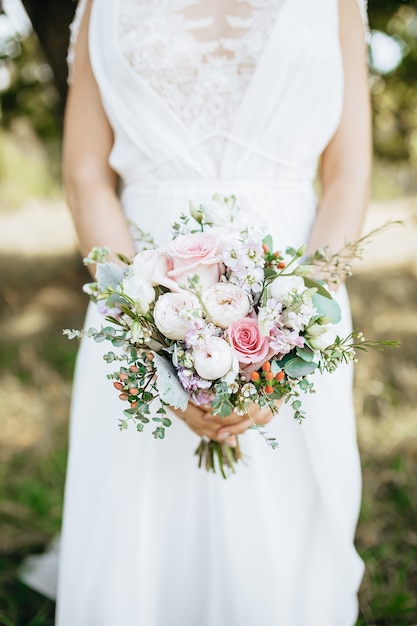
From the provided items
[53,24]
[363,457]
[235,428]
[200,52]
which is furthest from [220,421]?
[53,24]

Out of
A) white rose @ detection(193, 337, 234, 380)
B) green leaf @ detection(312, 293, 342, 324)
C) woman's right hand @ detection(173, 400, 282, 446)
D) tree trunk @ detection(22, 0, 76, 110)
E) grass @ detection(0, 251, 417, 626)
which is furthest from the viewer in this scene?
tree trunk @ detection(22, 0, 76, 110)

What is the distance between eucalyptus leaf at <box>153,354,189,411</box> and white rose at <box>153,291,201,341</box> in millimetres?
78

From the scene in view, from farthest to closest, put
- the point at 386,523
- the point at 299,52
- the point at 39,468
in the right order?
the point at 39,468 → the point at 386,523 → the point at 299,52

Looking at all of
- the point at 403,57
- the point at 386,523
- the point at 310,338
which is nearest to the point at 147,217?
the point at 310,338

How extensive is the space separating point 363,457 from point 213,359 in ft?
8.49

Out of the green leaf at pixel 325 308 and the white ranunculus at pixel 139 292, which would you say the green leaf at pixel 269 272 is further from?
the white ranunculus at pixel 139 292

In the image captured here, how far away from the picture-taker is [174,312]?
138 cm

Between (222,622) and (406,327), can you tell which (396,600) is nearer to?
(222,622)

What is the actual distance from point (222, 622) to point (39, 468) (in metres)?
1.96

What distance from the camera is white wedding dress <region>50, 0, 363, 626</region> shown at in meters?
1.88

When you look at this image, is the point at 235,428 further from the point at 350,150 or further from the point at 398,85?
the point at 398,85

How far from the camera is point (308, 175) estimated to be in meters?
2.05

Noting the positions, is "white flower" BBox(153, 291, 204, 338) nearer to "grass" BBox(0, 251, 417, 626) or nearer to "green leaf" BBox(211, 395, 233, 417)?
"green leaf" BBox(211, 395, 233, 417)

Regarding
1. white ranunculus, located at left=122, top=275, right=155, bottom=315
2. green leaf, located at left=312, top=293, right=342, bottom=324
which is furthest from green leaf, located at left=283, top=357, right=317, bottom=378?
white ranunculus, located at left=122, top=275, right=155, bottom=315
